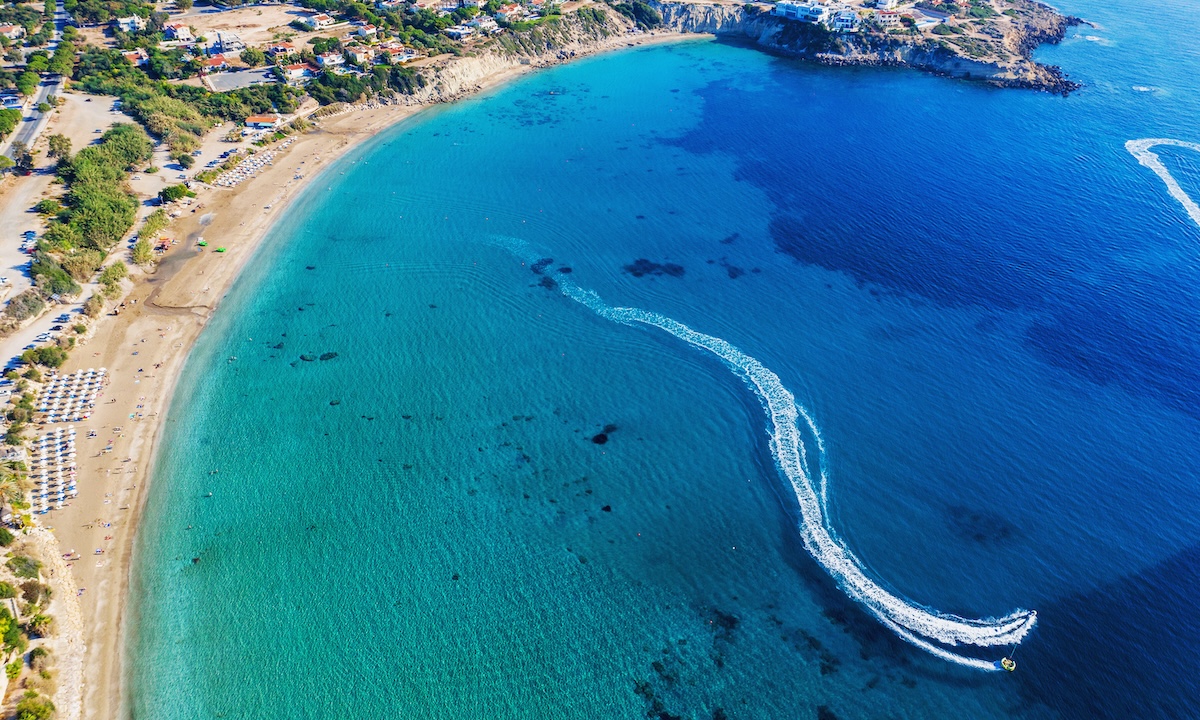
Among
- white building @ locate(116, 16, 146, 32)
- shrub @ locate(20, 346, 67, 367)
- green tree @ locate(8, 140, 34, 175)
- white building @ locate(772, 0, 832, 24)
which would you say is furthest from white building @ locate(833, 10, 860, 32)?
shrub @ locate(20, 346, 67, 367)

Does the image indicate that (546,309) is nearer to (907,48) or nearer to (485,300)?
(485,300)

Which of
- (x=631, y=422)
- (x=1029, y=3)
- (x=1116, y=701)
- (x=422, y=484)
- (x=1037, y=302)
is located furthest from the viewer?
(x=1029, y=3)

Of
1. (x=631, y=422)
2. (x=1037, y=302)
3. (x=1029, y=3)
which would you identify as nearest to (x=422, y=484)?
(x=631, y=422)

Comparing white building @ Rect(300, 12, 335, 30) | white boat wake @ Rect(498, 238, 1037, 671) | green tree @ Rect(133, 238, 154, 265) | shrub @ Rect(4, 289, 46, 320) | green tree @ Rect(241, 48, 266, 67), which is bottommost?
white boat wake @ Rect(498, 238, 1037, 671)

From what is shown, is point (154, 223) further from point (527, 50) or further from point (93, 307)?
point (527, 50)

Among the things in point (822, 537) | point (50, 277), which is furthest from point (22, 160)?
point (822, 537)

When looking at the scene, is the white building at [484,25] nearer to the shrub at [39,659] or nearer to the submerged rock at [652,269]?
the submerged rock at [652,269]

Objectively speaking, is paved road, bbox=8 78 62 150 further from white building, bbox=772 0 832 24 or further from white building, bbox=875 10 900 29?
white building, bbox=875 10 900 29
